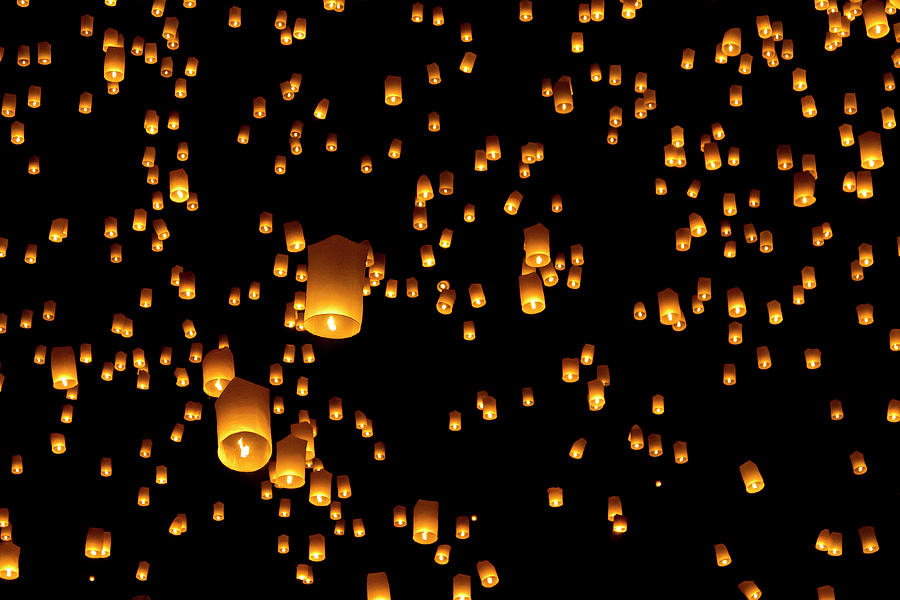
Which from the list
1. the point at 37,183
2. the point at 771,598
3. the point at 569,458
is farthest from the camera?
the point at 37,183

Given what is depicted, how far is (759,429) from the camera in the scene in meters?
6.69

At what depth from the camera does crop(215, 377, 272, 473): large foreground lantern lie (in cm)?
338

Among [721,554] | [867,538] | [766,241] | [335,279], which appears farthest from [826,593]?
[335,279]

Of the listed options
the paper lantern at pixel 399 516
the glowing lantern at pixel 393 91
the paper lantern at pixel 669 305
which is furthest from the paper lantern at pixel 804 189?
the paper lantern at pixel 399 516

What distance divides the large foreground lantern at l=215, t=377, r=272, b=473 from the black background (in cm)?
325

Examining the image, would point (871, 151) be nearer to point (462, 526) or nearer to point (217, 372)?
point (462, 526)

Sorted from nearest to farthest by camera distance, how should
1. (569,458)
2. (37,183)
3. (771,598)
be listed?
(771,598)
(569,458)
(37,183)

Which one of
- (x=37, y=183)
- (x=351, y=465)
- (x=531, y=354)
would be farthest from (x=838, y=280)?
(x=37, y=183)

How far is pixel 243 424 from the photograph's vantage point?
337 cm

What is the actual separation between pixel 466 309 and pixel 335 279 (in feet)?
12.4

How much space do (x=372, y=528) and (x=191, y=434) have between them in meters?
1.37

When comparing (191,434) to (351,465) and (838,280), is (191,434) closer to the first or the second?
(351,465)

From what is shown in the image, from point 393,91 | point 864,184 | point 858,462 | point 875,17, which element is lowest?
point 858,462

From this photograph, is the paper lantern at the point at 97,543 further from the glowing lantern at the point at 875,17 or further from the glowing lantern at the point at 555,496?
the glowing lantern at the point at 875,17
